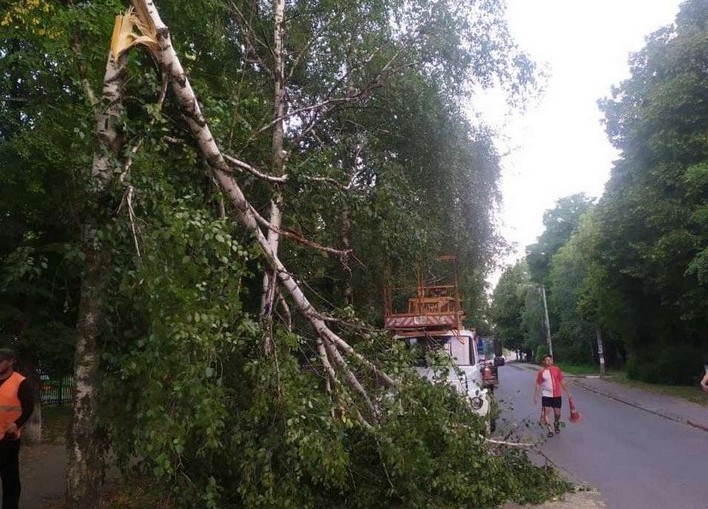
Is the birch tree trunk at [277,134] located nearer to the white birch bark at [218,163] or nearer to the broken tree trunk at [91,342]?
the white birch bark at [218,163]

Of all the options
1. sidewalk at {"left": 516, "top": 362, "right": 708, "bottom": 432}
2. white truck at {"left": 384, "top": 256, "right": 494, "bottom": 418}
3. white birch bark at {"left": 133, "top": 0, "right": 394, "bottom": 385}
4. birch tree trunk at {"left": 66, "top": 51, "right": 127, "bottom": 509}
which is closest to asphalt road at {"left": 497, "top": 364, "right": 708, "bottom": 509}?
sidewalk at {"left": 516, "top": 362, "right": 708, "bottom": 432}

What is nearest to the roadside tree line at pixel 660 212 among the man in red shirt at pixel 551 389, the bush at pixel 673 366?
the bush at pixel 673 366

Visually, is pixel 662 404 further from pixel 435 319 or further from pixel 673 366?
pixel 435 319

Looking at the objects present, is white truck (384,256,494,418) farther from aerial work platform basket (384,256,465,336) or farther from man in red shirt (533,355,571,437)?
man in red shirt (533,355,571,437)

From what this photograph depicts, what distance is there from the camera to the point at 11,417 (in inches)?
216

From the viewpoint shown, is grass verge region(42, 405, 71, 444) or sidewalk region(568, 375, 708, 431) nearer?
grass verge region(42, 405, 71, 444)

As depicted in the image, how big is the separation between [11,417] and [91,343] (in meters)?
1.02

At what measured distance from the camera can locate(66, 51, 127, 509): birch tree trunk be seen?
523cm

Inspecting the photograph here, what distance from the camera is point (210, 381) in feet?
17.2

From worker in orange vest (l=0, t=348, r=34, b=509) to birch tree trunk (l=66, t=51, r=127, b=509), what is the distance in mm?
581

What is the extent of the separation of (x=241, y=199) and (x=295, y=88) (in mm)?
4517

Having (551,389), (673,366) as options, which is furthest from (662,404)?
(551,389)

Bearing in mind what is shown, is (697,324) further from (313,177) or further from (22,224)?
(22,224)

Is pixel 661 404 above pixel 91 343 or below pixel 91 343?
below
